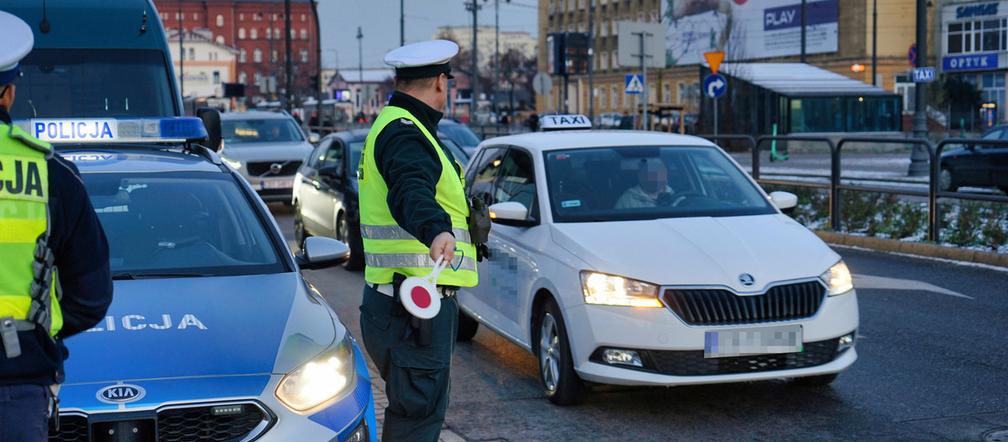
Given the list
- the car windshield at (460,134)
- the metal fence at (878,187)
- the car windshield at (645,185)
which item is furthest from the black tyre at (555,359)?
the car windshield at (460,134)

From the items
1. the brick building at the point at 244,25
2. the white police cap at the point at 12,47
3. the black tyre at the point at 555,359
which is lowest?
the black tyre at the point at 555,359

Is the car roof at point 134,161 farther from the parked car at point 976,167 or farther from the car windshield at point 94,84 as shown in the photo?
the parked car at point 976,167

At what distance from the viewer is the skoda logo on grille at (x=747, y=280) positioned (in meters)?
6.70

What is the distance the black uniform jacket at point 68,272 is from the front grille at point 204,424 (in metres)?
1.14

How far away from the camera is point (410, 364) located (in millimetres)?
4484

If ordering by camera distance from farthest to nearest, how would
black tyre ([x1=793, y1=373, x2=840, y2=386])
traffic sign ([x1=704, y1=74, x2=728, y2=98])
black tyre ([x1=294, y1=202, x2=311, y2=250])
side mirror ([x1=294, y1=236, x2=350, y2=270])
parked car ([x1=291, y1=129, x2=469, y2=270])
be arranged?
traffic sign ([x1=704, y1=74, x2=728, y2=98]), black tyre ([x1=294, y1=202, x2=311, y2=250]), parked car ([x1=291, y1=129, x2=469, y2=270]), black tyre ([x1=793, y1=373, x2=840, y2=386]), side mirror ([x1=294, y1=236, x2=350, y2=270])

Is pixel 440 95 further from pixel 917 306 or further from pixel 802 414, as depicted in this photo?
pixel 917 306

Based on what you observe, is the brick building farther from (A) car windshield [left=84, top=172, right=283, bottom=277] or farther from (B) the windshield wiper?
(B) the windshield wiper

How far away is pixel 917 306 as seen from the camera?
34.9ft

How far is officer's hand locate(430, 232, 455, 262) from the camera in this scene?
13.6 ft

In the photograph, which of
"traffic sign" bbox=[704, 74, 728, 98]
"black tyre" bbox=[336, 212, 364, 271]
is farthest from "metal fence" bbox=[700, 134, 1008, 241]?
"traffic sign" bbox=[704, 74, 728, 98]

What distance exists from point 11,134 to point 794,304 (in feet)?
15.1

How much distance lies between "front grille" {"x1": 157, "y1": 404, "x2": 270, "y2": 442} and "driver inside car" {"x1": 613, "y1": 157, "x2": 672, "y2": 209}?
3827 mm

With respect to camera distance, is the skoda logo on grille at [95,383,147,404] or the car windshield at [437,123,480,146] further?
the car windshield at [437,123,480,146]
